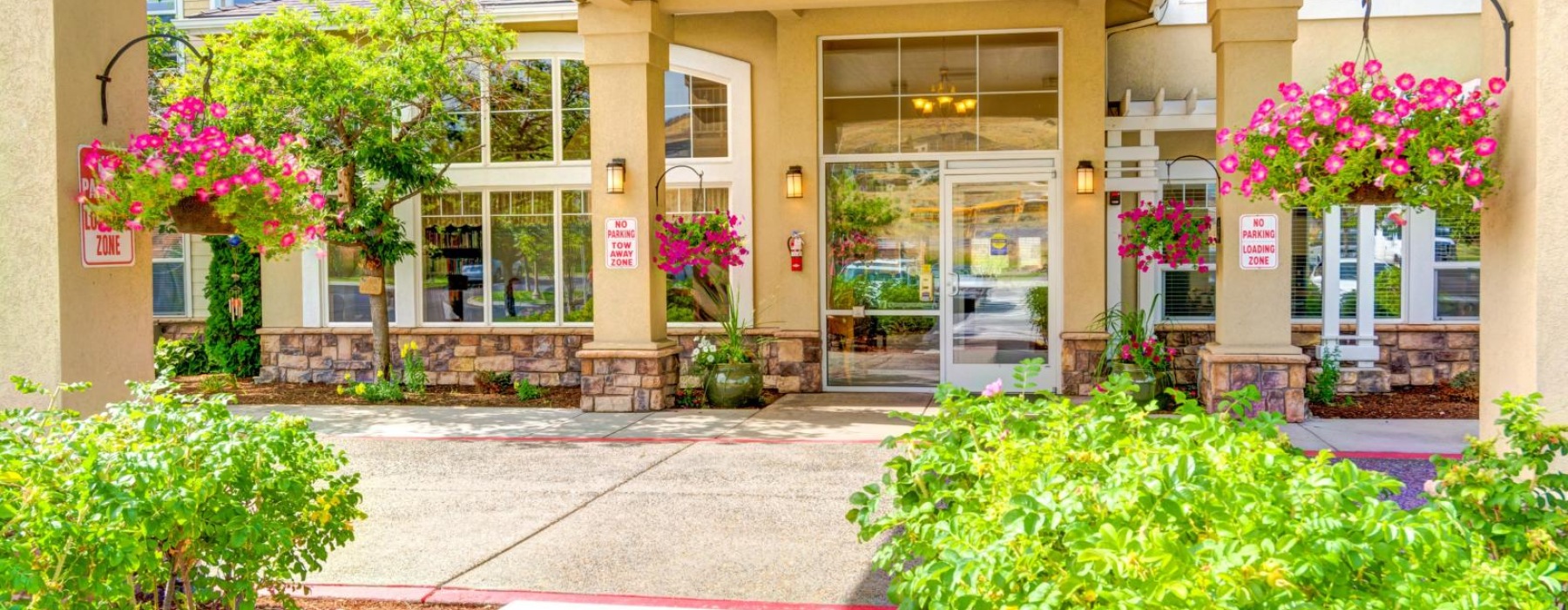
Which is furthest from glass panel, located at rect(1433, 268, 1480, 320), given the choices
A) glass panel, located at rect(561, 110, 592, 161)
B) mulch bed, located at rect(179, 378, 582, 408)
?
glass panel, located at rect(561, 110, 592, 161)

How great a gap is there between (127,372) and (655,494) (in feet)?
10.2

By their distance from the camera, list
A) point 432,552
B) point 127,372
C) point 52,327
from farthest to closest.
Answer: point 432,552, point 127,372, point 52,327

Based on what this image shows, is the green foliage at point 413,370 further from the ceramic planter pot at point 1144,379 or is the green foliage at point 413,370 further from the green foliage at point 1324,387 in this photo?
the green foliage at point 1324,387

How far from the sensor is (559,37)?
1319cm

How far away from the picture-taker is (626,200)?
35.5 ft

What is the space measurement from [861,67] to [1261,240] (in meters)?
4.41

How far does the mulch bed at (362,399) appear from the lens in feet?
39.7

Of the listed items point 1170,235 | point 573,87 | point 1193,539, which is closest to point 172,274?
point 573,87

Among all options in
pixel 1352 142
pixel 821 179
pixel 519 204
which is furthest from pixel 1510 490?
pixel 519 204

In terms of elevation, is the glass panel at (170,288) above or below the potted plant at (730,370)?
above

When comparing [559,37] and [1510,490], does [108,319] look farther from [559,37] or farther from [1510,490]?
[559,37]

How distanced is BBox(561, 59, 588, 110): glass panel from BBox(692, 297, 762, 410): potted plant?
10.4ft

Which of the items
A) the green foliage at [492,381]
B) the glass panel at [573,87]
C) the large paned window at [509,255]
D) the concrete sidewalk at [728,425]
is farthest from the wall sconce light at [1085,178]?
the green foliage at [492,381]

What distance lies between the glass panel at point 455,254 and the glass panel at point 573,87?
4.74 feet
